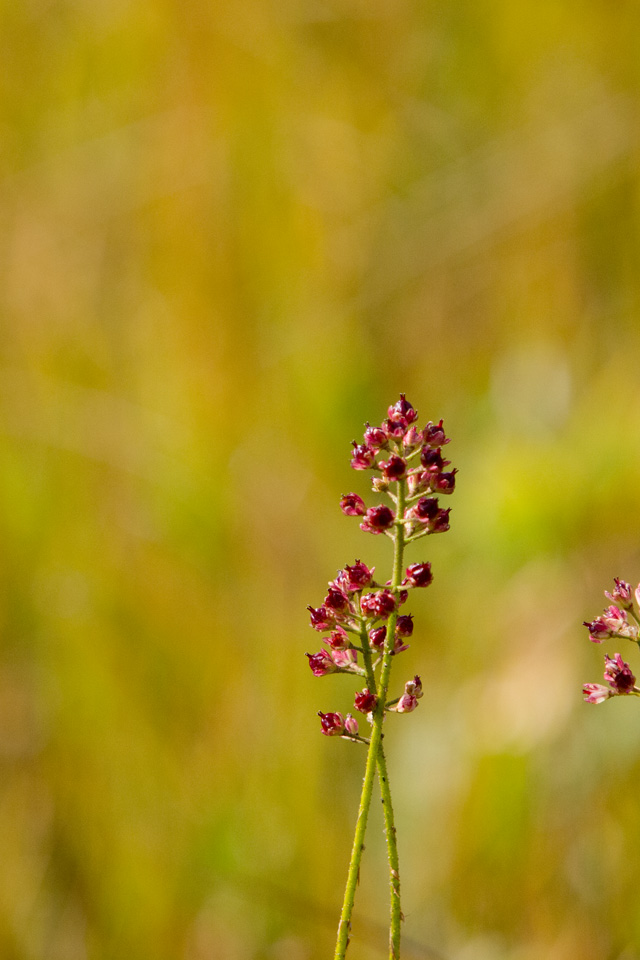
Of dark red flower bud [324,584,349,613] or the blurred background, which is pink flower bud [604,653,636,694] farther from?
the blurred background

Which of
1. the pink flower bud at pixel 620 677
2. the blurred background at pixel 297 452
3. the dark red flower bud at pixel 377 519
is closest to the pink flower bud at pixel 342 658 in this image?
the dark red flower bud at pixel 377 519

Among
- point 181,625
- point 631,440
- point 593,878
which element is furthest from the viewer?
point 181,625

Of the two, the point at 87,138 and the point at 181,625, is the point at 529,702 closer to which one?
the point at 181,625

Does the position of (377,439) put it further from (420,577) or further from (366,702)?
(366,702)

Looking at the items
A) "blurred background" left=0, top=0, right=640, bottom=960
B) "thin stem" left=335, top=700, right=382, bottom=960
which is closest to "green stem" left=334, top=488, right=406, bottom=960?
"thin stem" left=335, top=700, right=382, bottom=960

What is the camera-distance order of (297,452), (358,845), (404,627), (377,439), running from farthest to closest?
1. (297,452)
2. (377,439)
3. (404,627)
4. (358,845)

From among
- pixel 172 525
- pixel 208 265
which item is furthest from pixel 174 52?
pixel 172 525

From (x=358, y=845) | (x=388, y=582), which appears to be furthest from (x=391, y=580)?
(x=358, y=845)

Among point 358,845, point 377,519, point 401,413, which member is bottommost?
point 358,845
